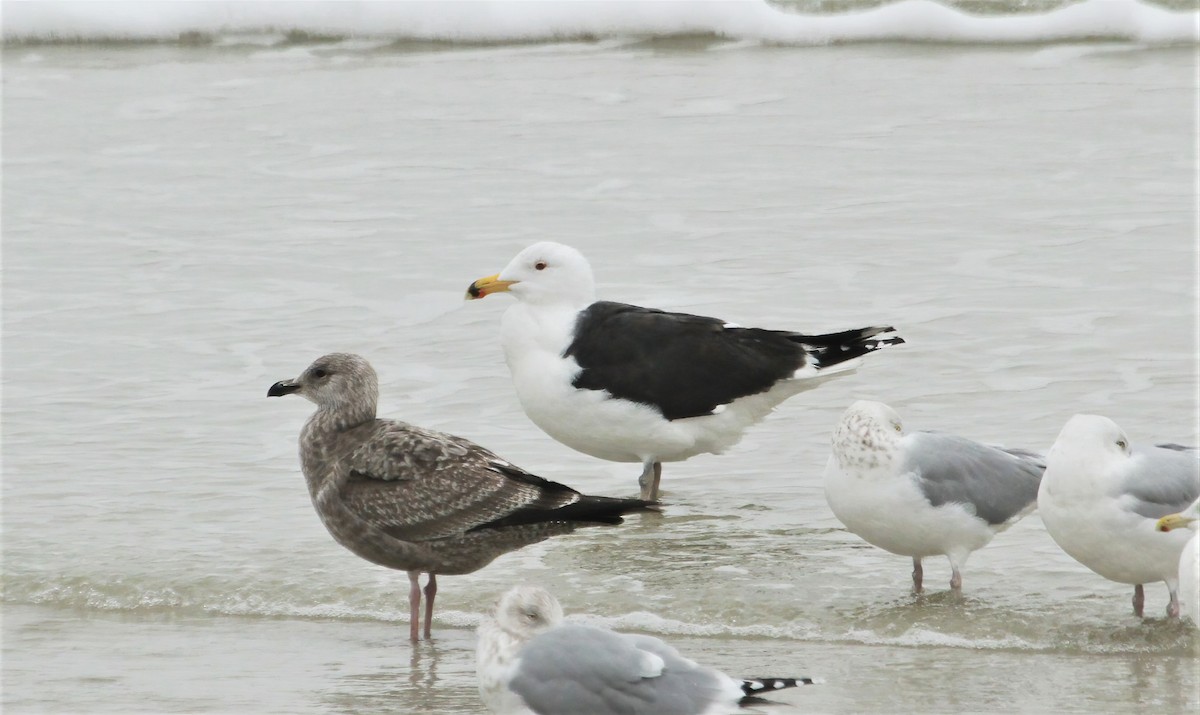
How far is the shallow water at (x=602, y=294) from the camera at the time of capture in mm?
5500

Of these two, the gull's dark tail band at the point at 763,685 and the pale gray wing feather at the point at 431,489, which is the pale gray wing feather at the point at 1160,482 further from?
the pale gray wing feather at the point at 431,489

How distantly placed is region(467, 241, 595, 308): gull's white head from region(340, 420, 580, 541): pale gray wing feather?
1836 mm

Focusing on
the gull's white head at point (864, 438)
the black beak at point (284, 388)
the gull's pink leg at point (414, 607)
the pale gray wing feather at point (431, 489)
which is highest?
the black beak at point (284, 388)

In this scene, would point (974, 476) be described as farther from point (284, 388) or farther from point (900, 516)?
point (284, 388)

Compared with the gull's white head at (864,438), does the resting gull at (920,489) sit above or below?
below

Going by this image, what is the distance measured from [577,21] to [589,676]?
46.2 feet

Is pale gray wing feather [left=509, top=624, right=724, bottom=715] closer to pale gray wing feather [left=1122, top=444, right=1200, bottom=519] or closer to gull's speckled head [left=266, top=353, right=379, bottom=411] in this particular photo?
pale gray wing feather [left=1122, top=444, right=1200, bottom=519]

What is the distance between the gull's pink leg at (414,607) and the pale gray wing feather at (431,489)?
0.15 metres

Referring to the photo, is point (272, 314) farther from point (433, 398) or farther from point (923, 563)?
point (923, 563)

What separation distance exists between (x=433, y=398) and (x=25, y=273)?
3.60 m

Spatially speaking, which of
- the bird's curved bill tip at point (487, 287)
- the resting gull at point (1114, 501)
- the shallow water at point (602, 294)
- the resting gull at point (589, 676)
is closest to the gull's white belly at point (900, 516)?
the shallow water at point (602, 294)

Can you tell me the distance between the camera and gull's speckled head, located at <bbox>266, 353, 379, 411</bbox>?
6123 millimetres

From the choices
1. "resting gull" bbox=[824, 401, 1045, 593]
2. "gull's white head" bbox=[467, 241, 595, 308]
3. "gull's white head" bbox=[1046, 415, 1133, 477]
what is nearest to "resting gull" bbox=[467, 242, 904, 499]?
"gull's white head" bbox=[467, 241, 595, 308]

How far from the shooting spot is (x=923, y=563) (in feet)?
20.8
